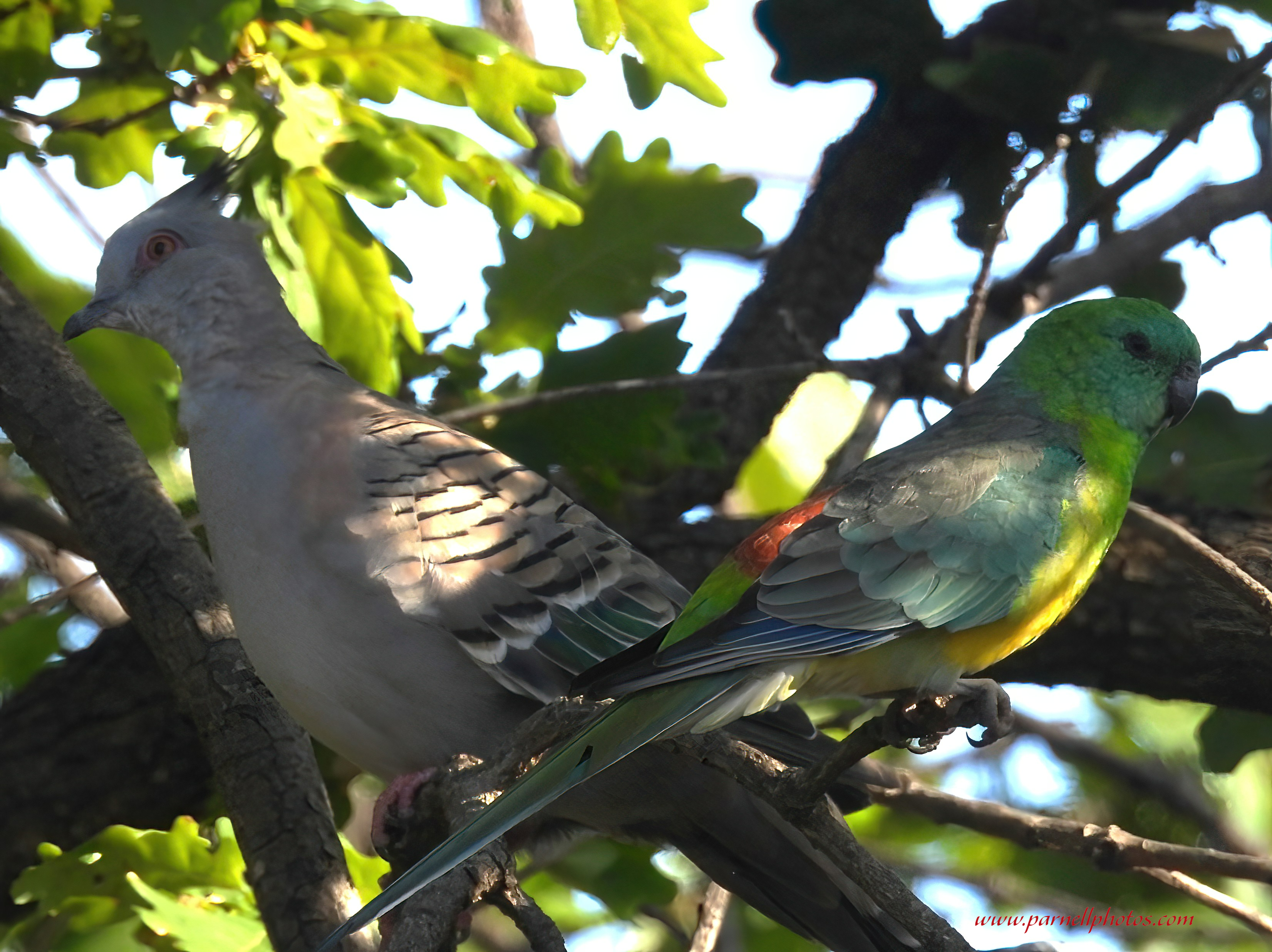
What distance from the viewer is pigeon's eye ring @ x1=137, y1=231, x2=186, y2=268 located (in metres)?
3.22

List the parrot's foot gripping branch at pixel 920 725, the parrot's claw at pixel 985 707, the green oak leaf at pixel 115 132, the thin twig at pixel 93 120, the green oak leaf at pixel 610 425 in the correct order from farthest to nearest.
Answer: the green oak leaf at pixel 610 425 → the green oak leaf at pixel 115 132 → the thin twig at pixel 93 120 → the parrot's claw at pixel 985 707 → the parrot's foot gripping branch at pixel 920 725

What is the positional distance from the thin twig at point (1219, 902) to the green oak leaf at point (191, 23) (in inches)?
106

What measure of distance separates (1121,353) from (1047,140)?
1.29m

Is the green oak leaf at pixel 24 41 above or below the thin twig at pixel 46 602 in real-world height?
above

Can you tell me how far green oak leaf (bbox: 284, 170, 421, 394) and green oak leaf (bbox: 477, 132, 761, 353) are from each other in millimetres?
379

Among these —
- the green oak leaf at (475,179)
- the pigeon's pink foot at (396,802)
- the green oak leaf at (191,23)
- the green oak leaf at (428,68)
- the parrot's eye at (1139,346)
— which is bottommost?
the pigeon's pink foot at (396,802)

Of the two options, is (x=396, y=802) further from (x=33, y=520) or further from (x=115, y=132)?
(x=115, y=132)

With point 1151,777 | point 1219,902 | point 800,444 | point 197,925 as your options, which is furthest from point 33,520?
point 1151,777

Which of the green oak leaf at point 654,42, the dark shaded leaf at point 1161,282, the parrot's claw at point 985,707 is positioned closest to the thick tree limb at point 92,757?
the green oak leaf at point 654,42

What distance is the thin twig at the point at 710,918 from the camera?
2621mm

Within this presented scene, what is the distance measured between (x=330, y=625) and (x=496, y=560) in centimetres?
37

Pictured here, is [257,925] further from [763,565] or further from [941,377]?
[941,377]

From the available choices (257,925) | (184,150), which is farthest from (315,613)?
(184,150)

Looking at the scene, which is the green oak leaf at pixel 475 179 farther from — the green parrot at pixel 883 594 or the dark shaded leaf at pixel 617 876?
the dark shaded leaf at pixel 617 876
